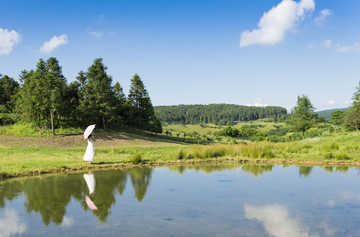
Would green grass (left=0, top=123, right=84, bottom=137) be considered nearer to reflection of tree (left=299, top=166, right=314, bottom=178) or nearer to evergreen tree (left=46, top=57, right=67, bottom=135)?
evergreen tree (left=46, top=57, right=67, bottom=135)

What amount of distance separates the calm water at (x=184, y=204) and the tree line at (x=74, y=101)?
2639 centimetres

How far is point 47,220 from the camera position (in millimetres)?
9656

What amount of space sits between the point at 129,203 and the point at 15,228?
13.3 feet

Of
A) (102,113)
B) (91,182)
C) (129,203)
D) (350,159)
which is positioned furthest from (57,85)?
(350,159)

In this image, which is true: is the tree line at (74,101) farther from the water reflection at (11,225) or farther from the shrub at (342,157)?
the shrub at (342,157)

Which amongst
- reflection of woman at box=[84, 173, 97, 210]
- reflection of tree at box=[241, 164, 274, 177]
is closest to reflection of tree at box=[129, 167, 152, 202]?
reflection of woman at box=[84, 173, 97, 210]

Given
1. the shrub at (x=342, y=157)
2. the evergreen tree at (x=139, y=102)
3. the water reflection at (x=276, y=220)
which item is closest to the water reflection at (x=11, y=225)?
the water reflection at (x=276, y=220)

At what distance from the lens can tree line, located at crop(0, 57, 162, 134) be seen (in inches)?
1576

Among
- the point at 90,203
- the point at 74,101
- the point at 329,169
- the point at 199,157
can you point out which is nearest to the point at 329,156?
the point at 329,169

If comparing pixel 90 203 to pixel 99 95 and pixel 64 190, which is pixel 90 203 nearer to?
pixel 64 190

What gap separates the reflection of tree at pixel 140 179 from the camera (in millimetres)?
13180

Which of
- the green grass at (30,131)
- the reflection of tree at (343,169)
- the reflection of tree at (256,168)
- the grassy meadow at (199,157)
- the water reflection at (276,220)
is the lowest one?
the water reflection at (276,220)

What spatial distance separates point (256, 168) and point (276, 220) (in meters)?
11.1

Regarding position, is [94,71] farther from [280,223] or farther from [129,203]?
[280,223]
